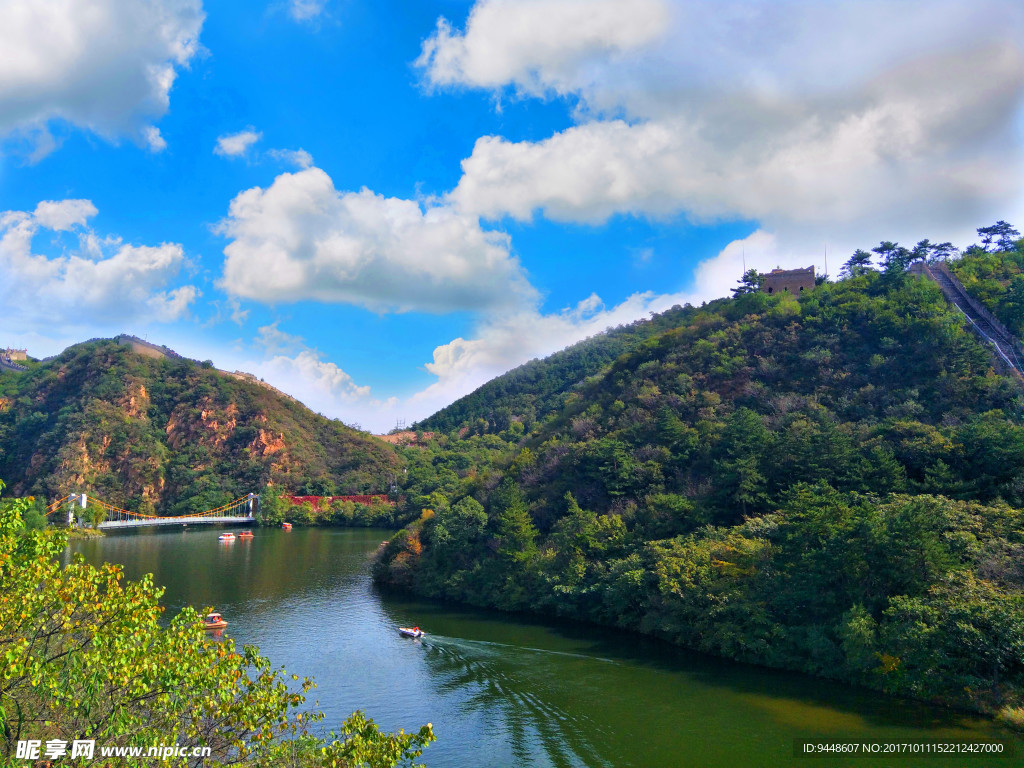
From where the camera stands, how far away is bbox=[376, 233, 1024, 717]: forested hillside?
23141 mm

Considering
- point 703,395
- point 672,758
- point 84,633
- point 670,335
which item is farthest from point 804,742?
point 670,335

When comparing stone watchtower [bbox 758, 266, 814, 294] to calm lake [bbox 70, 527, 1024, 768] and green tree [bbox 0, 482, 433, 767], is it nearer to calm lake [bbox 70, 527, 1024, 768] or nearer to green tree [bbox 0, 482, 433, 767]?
calm lake [bbox 70, 527, 1024, 768]

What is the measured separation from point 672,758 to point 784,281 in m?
57.4

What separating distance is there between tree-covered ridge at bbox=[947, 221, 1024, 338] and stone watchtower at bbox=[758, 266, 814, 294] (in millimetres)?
11991

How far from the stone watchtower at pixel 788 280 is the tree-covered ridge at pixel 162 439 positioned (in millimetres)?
74791

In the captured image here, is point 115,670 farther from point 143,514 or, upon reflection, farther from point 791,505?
point 143,514

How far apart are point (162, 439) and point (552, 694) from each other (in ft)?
372

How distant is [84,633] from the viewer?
9367 millimetres

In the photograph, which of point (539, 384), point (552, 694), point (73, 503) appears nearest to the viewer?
point (552, 694)

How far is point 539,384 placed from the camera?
5458 inches

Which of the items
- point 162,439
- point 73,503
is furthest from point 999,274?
point 162,439

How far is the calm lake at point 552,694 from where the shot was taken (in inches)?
765

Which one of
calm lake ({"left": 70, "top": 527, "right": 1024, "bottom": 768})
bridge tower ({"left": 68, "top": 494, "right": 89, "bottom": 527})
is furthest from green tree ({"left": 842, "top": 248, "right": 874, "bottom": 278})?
bridge tower ({"left": 68, "top": 494, "right": 89, "bottom": 527})

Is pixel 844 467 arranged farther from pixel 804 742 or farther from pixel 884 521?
pixel 804 742
